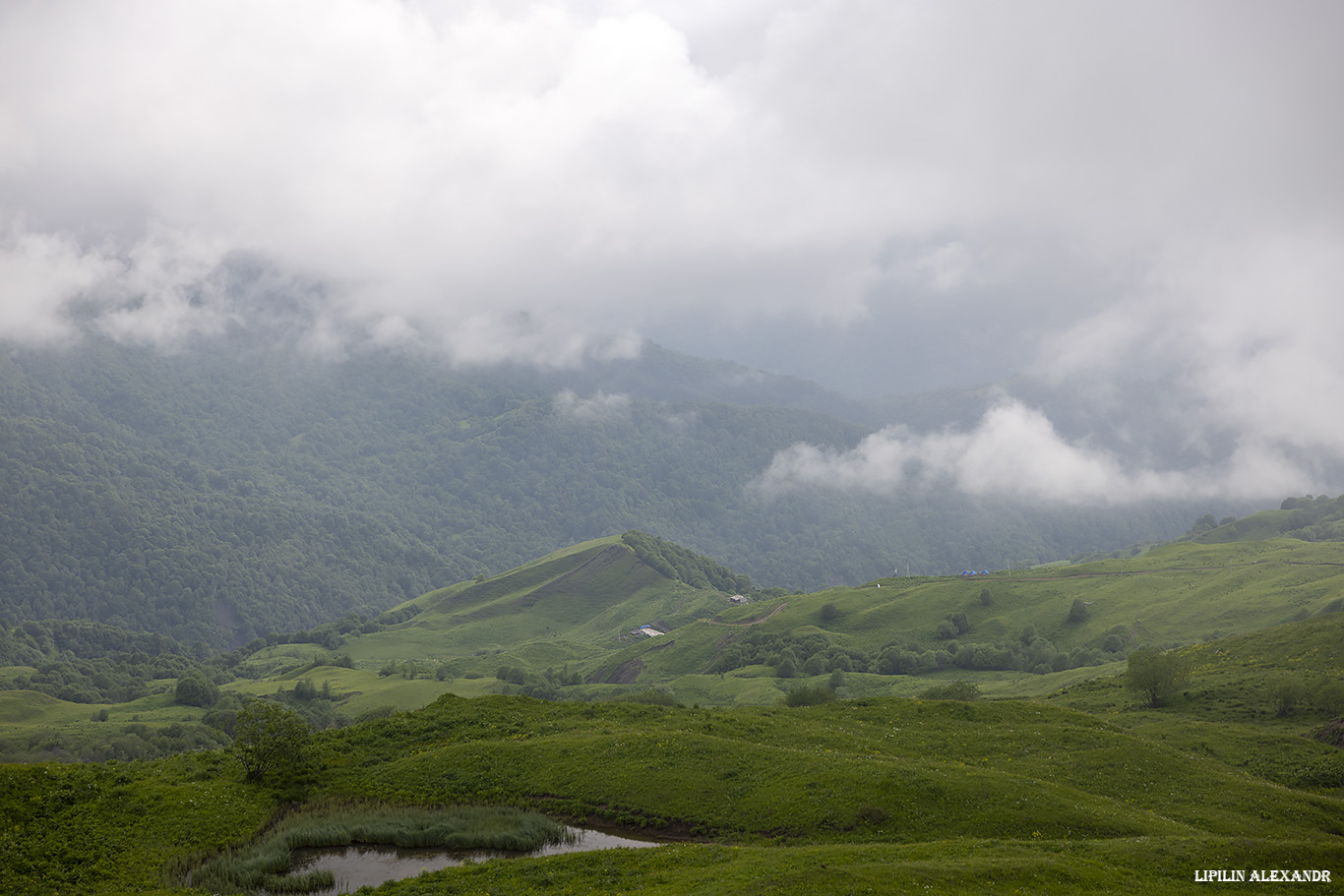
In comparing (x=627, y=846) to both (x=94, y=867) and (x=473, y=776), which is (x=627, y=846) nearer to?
(x=473, y=776)

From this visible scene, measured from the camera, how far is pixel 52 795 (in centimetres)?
4288

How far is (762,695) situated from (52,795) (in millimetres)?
120340

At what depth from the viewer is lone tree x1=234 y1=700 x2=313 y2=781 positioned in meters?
52.2

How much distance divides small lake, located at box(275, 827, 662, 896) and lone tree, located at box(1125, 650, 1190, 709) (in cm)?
6200

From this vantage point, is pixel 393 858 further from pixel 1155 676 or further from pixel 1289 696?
pixel 1289 696

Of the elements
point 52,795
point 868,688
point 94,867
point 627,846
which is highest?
point 52,795

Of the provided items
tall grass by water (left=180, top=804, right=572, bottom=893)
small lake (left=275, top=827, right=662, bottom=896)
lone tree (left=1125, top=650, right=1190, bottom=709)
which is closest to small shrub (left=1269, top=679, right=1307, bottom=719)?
lone tree (left=1125, top=650, right=1190, bottom=709)

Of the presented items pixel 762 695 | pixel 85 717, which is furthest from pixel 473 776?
pixel 85 717

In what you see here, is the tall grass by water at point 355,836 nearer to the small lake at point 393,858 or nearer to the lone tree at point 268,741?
the small lake at point 393,858

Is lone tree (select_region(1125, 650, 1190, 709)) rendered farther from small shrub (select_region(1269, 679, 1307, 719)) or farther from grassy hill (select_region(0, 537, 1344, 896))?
small shrub (select_region(1269, 679, 1307, 719))

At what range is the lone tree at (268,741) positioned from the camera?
52188mm

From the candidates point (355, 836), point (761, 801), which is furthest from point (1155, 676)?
point (355, 836)

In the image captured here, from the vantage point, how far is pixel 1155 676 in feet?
276

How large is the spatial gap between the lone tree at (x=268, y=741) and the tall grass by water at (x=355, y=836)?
5166 mm
